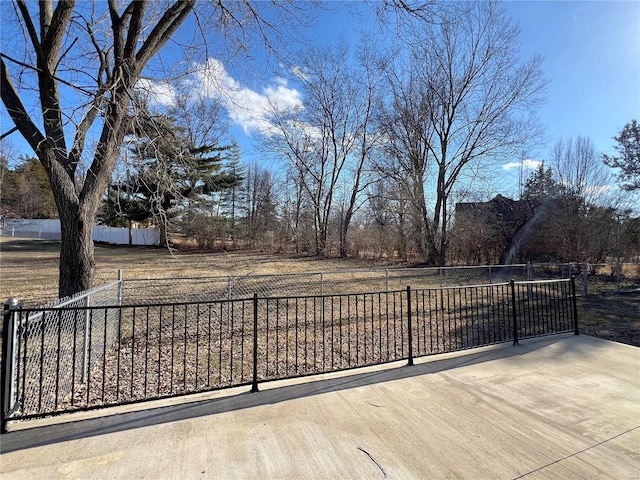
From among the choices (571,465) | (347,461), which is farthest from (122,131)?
(571,465)

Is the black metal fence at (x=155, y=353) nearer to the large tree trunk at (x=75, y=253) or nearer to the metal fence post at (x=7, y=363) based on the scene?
the metal fence post at (x=7, y=363)

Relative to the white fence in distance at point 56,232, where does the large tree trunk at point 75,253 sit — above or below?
below

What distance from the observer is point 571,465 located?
213cm

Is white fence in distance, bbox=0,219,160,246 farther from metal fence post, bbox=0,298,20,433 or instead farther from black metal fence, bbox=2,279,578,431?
metal fence post, bbox=0,298,20,433

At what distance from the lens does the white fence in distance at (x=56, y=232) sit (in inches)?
1158

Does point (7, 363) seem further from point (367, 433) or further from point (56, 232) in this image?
point (56, 232)

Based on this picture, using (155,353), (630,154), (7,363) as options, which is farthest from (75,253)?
(630,154)

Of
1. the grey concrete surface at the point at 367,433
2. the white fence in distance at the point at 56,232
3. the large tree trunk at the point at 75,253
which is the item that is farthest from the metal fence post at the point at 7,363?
the white fence in distance at the point at 56,232

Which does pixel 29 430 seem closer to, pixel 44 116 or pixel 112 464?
pixel 112 464

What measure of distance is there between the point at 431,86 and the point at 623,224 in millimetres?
10984

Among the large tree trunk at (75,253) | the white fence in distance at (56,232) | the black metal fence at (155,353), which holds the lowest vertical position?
the black metal fence at (155,353)

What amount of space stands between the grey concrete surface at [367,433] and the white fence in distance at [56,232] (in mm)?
28595

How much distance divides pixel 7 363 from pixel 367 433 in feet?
9.09

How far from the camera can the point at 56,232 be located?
3497 cm
